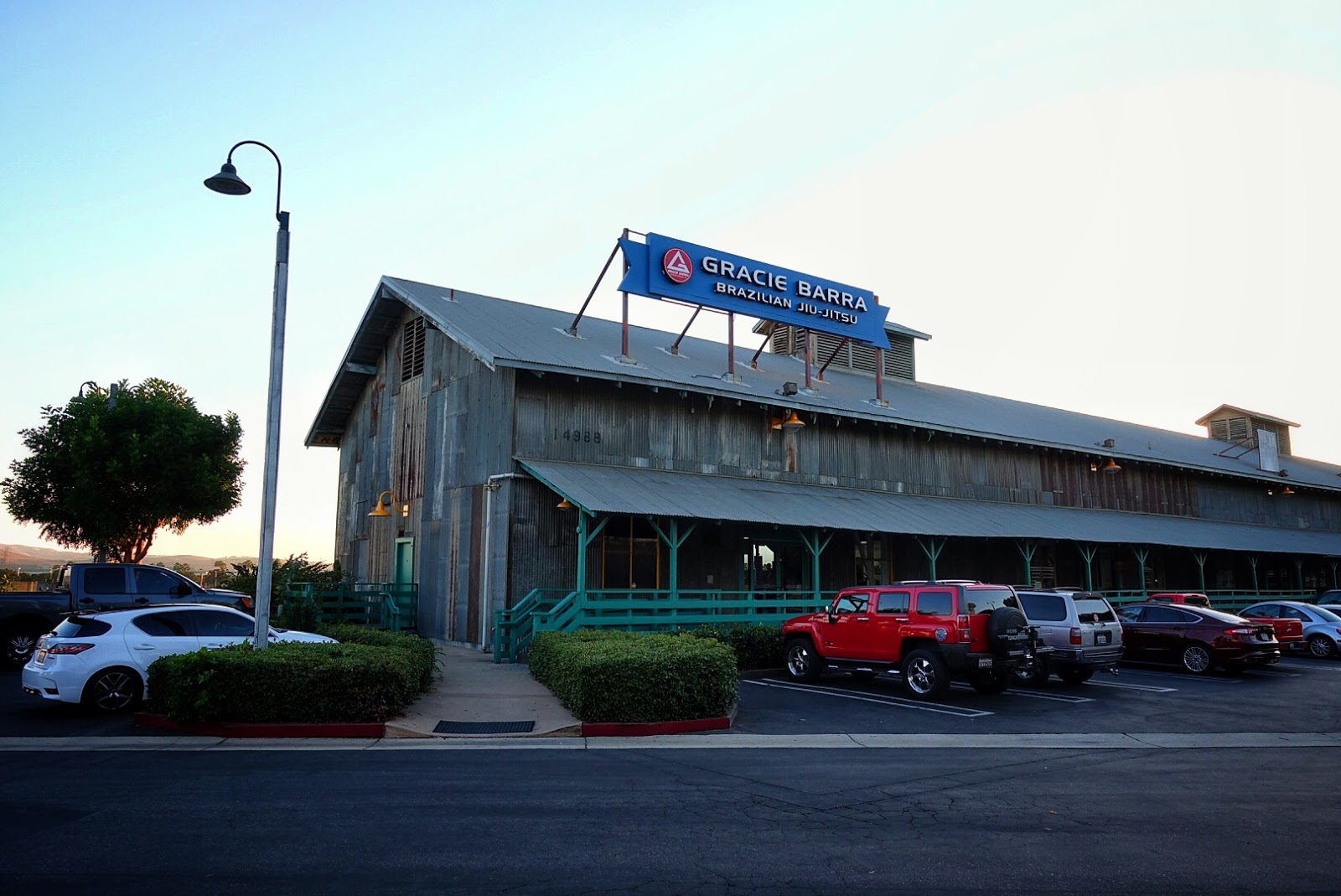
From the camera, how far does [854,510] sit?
26.1 meters

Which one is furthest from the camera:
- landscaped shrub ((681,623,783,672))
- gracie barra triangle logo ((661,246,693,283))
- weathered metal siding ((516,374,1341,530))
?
gracie barra triangle logo ((661,246,693,283))

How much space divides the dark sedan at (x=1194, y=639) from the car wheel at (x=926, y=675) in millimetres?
6055

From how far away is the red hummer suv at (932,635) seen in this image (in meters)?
15.2

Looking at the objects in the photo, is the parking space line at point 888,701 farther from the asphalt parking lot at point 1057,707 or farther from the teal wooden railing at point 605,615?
the teal wooden railing at point 605,615

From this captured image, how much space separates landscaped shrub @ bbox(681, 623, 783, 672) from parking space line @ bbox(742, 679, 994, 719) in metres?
1.27

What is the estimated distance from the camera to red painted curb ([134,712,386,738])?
1183 centimetres

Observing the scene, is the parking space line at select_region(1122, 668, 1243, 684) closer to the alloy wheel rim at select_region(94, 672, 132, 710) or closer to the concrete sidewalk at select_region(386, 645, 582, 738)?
the concrete sidewalk at select_region(386, 645, 582, 738)

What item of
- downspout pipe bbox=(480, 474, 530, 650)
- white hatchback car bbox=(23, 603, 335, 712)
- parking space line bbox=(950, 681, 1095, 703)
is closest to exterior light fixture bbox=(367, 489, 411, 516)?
downspout pipe bbox=(480, 474, 530, 650)

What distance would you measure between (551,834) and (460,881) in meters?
1.23

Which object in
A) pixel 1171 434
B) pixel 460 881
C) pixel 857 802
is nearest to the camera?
pixel 460 881

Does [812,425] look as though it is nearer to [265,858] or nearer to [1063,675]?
[1063,675]

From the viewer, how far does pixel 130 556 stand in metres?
40.0

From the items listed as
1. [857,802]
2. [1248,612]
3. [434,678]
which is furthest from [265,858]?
[1248,612]

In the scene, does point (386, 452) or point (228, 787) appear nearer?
point (228, 787)
